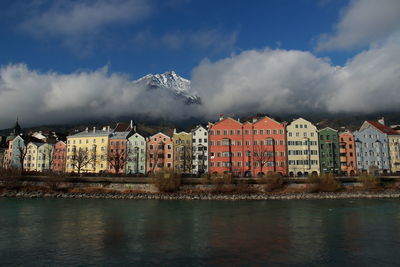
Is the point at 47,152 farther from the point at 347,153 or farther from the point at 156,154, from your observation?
the point at 347,153

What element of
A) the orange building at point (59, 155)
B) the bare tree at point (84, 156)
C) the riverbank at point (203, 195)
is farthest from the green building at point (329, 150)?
the orange building at point (59, 155)

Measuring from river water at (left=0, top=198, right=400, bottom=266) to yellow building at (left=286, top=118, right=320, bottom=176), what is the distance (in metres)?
40.9

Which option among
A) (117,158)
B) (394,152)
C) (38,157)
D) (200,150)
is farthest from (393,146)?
(38,157)

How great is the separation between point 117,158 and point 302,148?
4995 centimetres

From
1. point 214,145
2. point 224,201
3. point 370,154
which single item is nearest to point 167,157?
point 214,145

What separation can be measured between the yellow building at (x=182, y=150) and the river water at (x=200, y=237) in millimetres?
43514

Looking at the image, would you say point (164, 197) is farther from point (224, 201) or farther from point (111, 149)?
point (111, 149)

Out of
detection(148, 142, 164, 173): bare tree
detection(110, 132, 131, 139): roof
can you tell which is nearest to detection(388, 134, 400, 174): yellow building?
detection(148, 142, 164, 173): bare tree

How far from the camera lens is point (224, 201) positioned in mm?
62312

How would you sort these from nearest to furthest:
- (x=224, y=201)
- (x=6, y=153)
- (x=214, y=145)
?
(x=224, y=201), (x=214, y=145), (x=6, y=153)

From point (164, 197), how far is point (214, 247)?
39.7 m

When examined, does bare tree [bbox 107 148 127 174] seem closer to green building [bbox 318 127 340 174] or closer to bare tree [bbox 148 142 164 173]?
→ bare tree [bbox 148 142 164 173]

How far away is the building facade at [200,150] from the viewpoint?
91.6m

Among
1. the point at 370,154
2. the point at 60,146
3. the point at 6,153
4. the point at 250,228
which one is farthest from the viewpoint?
the point at 6,153
